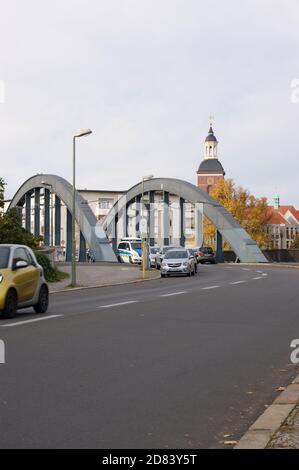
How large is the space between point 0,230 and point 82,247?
Answer: 48.7 meters

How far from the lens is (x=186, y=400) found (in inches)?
295

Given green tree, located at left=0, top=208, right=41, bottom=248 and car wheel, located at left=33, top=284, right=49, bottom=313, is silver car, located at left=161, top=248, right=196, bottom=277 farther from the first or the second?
car wheel, located at left=33, top=284, right=49, bottom=313

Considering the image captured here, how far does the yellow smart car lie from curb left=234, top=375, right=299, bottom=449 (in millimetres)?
8481

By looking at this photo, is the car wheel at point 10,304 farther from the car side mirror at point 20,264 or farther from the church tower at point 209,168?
the church tower at point 209,168

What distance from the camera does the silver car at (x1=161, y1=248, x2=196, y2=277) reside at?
42.7m

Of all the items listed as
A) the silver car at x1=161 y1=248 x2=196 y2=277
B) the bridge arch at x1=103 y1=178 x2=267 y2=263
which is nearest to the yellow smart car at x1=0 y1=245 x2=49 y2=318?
the silver car at x1=161 y1=248 x2=196 y2=277

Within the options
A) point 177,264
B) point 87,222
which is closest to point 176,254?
point 177,264

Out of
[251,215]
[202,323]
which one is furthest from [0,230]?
[251,215]

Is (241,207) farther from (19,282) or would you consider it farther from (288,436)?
(288,436)

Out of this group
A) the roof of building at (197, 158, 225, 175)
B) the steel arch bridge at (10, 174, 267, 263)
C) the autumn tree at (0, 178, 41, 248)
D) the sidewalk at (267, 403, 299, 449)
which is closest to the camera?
the sidewalk at (267, 403, 299, 449)

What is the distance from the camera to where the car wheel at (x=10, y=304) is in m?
15.4

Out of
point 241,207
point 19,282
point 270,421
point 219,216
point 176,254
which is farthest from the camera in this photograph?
point 241,207

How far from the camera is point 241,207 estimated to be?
99.9 m

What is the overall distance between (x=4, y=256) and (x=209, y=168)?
493 feet
